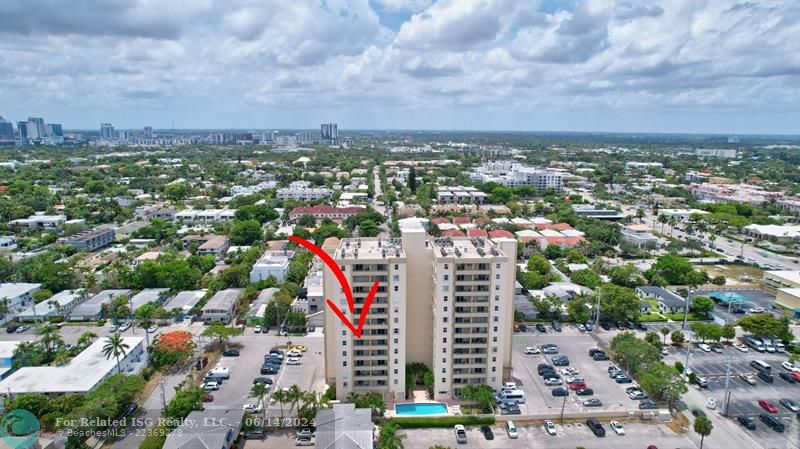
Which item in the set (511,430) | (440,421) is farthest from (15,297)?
(511,430)

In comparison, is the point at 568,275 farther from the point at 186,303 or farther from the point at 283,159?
the point at 283,159

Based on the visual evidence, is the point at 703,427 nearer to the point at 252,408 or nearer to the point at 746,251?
the point at 252,408

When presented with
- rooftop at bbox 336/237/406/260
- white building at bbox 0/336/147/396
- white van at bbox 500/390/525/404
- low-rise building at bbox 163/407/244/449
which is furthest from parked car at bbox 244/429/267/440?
white van at bbox 500/390/525/404

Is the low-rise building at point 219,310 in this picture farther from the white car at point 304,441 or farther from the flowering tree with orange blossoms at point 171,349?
the white car at point 304,441

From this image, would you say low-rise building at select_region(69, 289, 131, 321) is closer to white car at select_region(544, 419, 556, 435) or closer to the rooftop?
the rooftop

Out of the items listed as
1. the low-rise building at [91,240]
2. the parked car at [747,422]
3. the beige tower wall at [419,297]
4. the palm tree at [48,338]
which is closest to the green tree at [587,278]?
the parked car at [747,422]

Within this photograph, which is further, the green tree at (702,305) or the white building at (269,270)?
the white building at (269,270)
